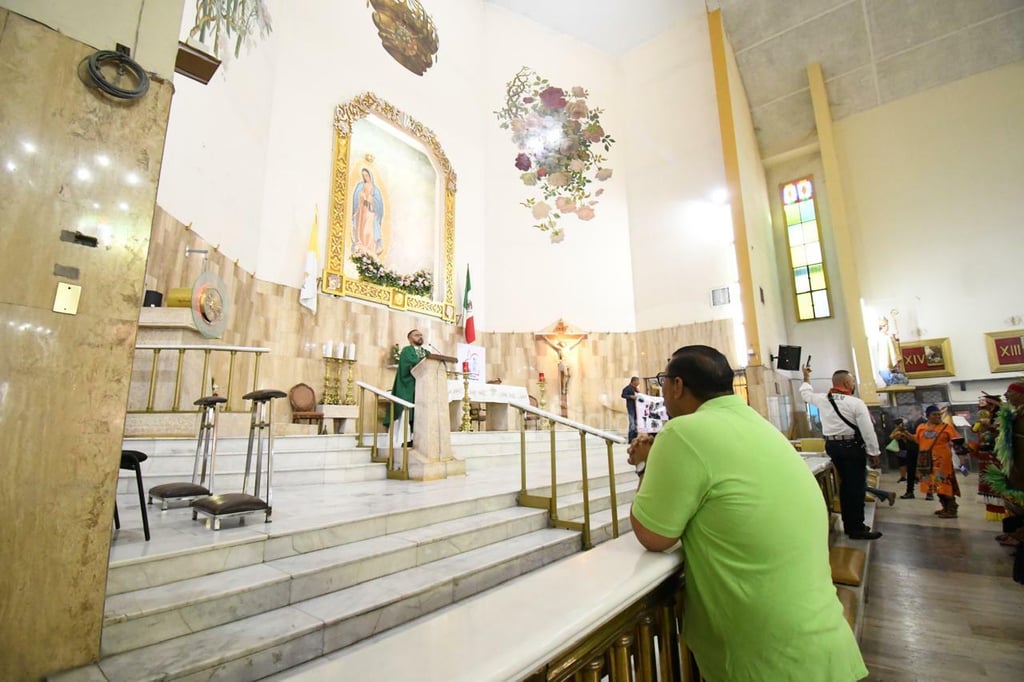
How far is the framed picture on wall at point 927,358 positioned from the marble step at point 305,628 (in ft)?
42.6

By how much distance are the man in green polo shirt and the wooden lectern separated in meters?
3.73

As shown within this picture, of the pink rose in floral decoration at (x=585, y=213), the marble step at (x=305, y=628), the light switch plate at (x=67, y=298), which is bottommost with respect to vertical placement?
the marble step at (x=305, y=628)

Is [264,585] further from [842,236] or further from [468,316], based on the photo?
[842,236]

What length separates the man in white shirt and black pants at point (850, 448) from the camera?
4160 millimetres

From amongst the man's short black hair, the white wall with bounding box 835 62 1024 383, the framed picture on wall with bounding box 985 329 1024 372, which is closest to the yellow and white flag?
the man's short black hair

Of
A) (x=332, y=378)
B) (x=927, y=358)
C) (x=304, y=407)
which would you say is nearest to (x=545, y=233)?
(x=332, y=378)

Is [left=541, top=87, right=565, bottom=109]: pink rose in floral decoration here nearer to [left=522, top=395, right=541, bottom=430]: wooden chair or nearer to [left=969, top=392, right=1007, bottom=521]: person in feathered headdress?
[left=522, top=395, right=541, bottom=430]: wooden chair

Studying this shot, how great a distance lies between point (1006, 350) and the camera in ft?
34.9

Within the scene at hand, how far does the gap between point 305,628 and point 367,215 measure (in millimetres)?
8038

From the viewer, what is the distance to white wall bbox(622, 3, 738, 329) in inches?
433

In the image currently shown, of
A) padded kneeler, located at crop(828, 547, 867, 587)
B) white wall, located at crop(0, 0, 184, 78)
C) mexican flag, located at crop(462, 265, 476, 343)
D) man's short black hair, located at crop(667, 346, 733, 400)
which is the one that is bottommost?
padded kneeler, located at crop(828, 547, 867, 587)

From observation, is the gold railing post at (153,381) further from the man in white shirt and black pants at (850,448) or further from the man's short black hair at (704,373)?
the man in white shirt and black pants at (850,448)

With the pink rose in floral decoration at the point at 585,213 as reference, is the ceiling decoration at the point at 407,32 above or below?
above

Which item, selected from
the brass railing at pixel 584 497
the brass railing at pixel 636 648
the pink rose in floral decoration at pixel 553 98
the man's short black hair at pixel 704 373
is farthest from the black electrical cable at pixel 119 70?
the pink rose in floral decoration at pixel 553 98
